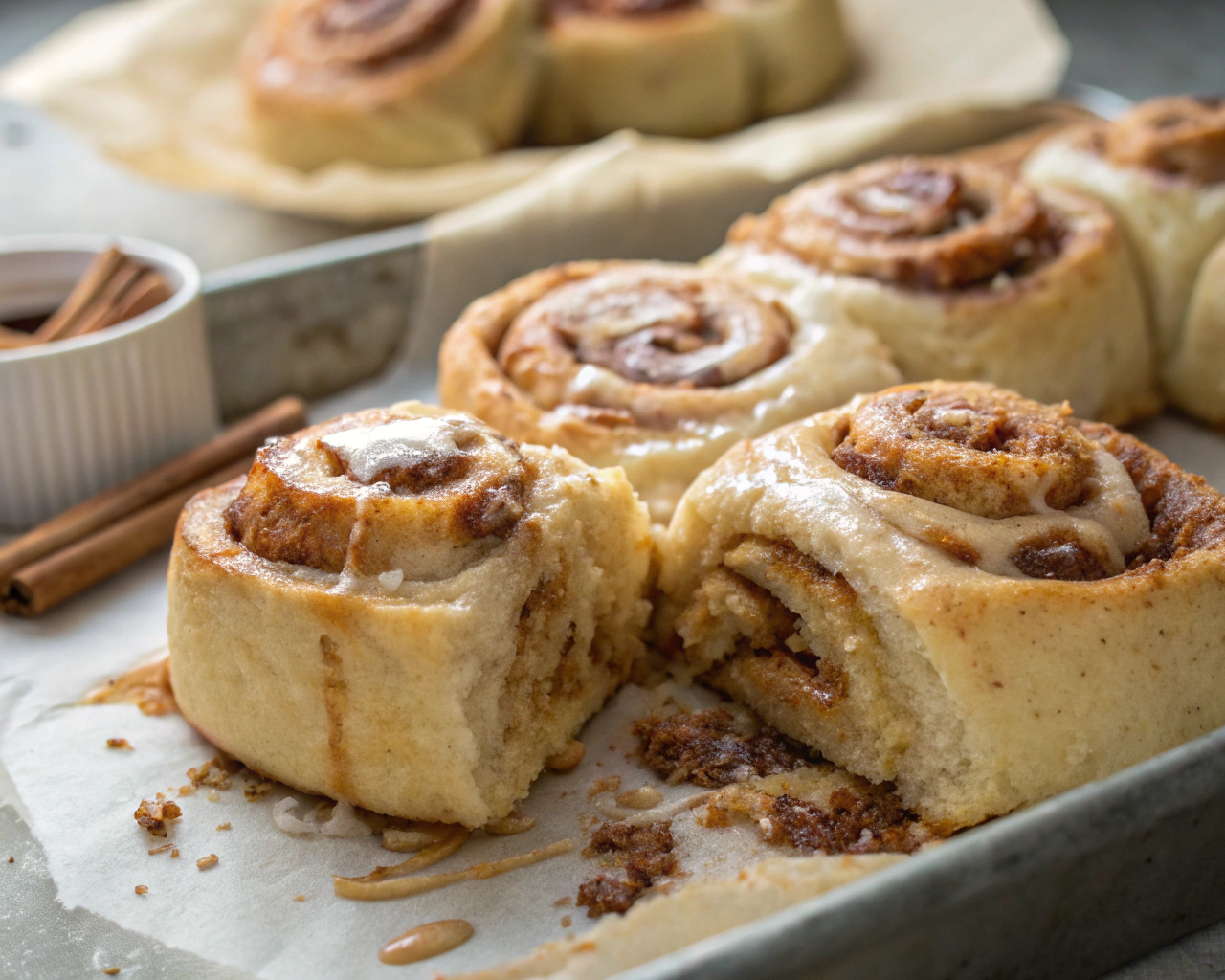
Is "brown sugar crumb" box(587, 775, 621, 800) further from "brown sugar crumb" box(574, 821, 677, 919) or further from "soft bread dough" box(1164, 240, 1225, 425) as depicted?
"soft bread dough" box(1164, 240, 1225, 425)

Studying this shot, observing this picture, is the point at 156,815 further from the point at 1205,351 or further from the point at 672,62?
the point at 672,62

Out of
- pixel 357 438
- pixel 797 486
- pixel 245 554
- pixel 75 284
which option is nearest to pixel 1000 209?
pixel 797 486

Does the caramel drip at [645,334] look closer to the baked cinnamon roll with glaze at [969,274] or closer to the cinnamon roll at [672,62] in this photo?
the baked cinnamon roll with glaze at [969,274]

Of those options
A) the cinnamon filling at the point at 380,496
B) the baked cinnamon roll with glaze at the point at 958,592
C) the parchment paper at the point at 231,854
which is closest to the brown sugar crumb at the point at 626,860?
the parchment paper at the point at 231,854

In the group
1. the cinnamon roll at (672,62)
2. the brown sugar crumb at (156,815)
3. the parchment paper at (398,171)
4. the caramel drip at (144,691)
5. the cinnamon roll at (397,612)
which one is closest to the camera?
the cinnamon roll at (397,612)

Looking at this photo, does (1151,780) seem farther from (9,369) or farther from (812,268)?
(9,369)

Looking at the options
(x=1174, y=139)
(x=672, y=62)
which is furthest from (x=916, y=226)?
(x=672, y=62)
